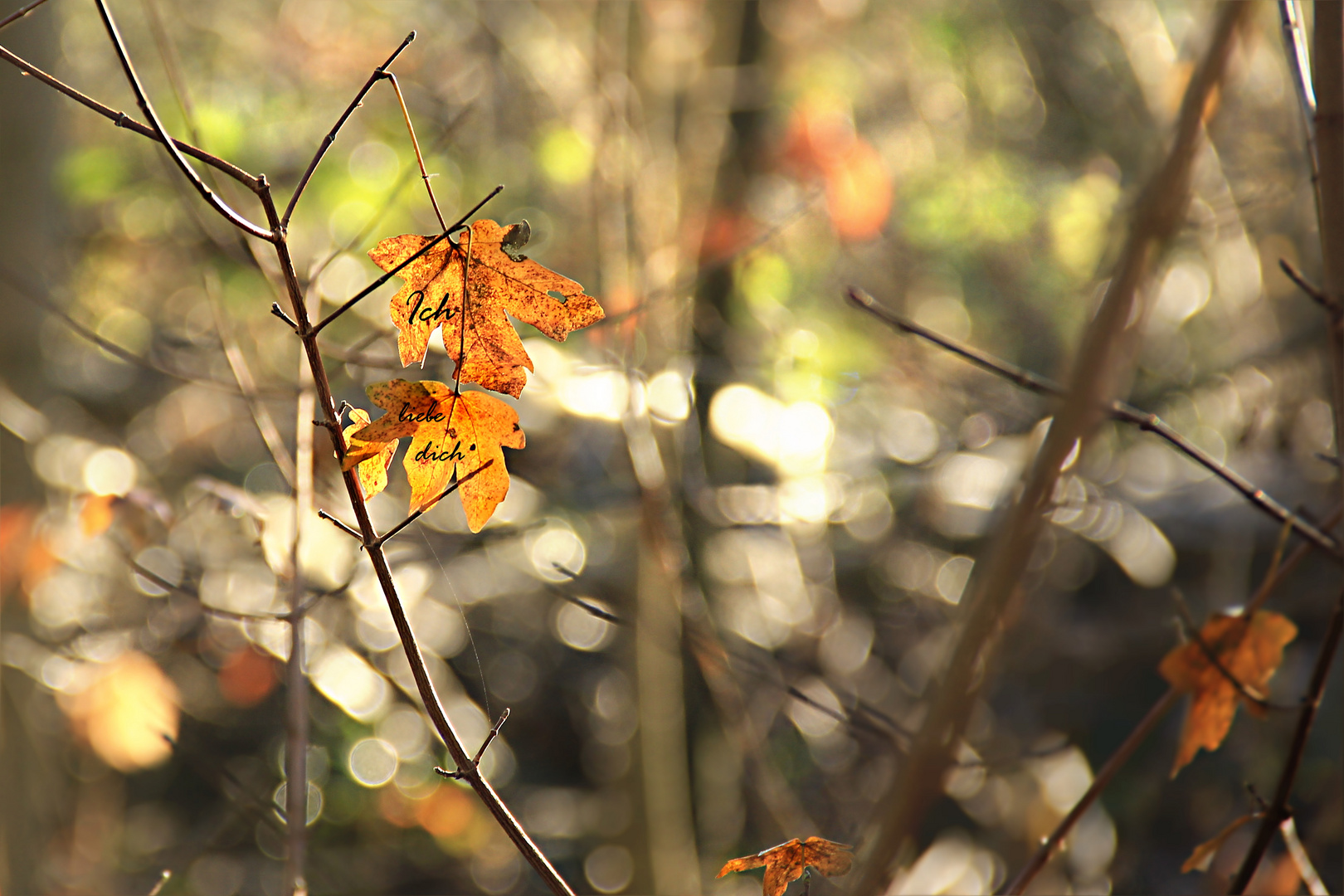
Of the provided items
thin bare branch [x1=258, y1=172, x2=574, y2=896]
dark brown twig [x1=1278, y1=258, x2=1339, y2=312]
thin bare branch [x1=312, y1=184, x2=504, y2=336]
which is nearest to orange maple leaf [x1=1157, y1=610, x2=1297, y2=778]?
dark brown twig [x1=1278, y1=258, x2=1339, y2=312]

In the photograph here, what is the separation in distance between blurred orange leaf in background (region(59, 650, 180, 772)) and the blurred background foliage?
18 mm

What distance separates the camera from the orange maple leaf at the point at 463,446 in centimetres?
55

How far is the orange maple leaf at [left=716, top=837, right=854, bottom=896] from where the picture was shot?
24.4 inches

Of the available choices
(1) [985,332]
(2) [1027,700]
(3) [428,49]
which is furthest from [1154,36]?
(3) [428,49]

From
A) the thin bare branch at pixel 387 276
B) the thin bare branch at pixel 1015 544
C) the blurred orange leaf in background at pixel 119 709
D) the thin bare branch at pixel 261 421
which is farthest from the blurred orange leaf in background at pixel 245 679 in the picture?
the thin bare branch at pixel 1015 544

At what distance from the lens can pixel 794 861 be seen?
634 mm

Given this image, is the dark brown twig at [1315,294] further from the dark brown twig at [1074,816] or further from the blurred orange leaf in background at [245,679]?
the blurred orange leaf in background at [245,679]

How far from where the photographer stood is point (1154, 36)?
379cm

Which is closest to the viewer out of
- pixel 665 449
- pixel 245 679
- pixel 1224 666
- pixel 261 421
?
pixel 1224 666

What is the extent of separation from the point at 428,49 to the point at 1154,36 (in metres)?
3.12

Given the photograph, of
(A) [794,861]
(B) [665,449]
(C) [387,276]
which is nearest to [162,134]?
(C) [387,276]

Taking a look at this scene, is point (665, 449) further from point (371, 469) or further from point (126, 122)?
point (126, 122)

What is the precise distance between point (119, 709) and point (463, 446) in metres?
2.64

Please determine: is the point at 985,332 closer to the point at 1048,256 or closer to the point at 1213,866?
the point at 1048,256
